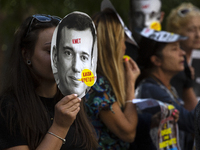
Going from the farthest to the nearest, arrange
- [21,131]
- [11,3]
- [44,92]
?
[11,3] < [44,92] < [21,131]

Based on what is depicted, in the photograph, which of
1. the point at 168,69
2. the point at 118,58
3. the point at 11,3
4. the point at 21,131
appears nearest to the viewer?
the point at 21,131

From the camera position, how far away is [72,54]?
1452mm

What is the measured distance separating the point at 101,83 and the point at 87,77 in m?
0.69

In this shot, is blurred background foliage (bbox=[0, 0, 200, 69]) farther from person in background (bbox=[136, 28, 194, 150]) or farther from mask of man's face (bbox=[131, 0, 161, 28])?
person in background (bbox=[136, 28, 194, 150])

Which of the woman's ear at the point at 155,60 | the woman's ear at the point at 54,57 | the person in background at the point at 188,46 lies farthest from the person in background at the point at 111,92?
the person in background at the point at 188,46

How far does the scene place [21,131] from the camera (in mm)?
1395

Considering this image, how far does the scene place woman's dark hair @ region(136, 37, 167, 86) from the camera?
2986mm

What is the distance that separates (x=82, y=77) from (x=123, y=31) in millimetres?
1055

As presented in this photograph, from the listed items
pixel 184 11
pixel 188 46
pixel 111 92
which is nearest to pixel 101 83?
pixel 111 92

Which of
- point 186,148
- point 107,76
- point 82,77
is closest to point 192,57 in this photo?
point 186,148

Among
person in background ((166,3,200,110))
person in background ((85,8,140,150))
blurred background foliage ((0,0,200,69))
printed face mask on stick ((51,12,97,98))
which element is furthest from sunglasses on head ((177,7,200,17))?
printed face mask on stick ((51,12,97,98))

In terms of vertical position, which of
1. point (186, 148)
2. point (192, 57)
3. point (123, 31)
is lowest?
point (186, 148)

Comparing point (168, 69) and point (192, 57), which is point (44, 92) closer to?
point (168, 69)

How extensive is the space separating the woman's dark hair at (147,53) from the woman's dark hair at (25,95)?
1526 millimetres
